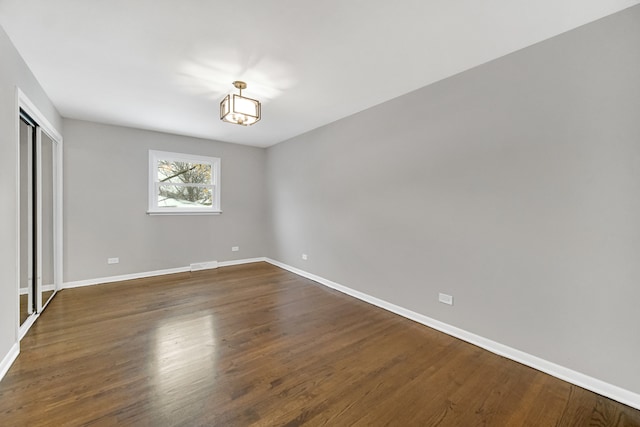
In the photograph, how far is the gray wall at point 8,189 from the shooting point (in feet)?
6.42

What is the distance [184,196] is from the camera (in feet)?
16.7

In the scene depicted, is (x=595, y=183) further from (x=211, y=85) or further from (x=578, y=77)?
(x=211, y=85)

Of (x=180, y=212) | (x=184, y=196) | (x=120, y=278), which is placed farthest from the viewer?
(x=184, y=196)

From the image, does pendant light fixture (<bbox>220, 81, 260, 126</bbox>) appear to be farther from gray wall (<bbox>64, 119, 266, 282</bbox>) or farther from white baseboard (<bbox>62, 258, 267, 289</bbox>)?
white baseboard (<bbox>62, 258, 267, 289</bbox>)

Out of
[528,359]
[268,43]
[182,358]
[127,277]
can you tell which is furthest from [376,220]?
[127,277]

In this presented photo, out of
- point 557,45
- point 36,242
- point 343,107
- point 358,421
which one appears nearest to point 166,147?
point 36,242

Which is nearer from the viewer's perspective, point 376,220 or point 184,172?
point 376,220

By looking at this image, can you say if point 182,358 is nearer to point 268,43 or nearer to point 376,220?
point 376,220

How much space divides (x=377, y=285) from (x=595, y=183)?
7.51 feet

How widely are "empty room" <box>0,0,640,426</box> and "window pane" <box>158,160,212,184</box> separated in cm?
126

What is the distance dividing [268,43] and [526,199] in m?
2.46

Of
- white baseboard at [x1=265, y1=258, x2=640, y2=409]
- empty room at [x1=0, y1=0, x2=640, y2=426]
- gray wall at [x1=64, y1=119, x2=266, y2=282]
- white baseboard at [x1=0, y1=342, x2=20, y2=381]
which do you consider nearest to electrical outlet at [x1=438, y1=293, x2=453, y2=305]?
empty room at [x1=0, y1=0, x2=640, y2=426]

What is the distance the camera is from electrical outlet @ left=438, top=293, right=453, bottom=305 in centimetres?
269

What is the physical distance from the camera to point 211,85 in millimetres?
2871
